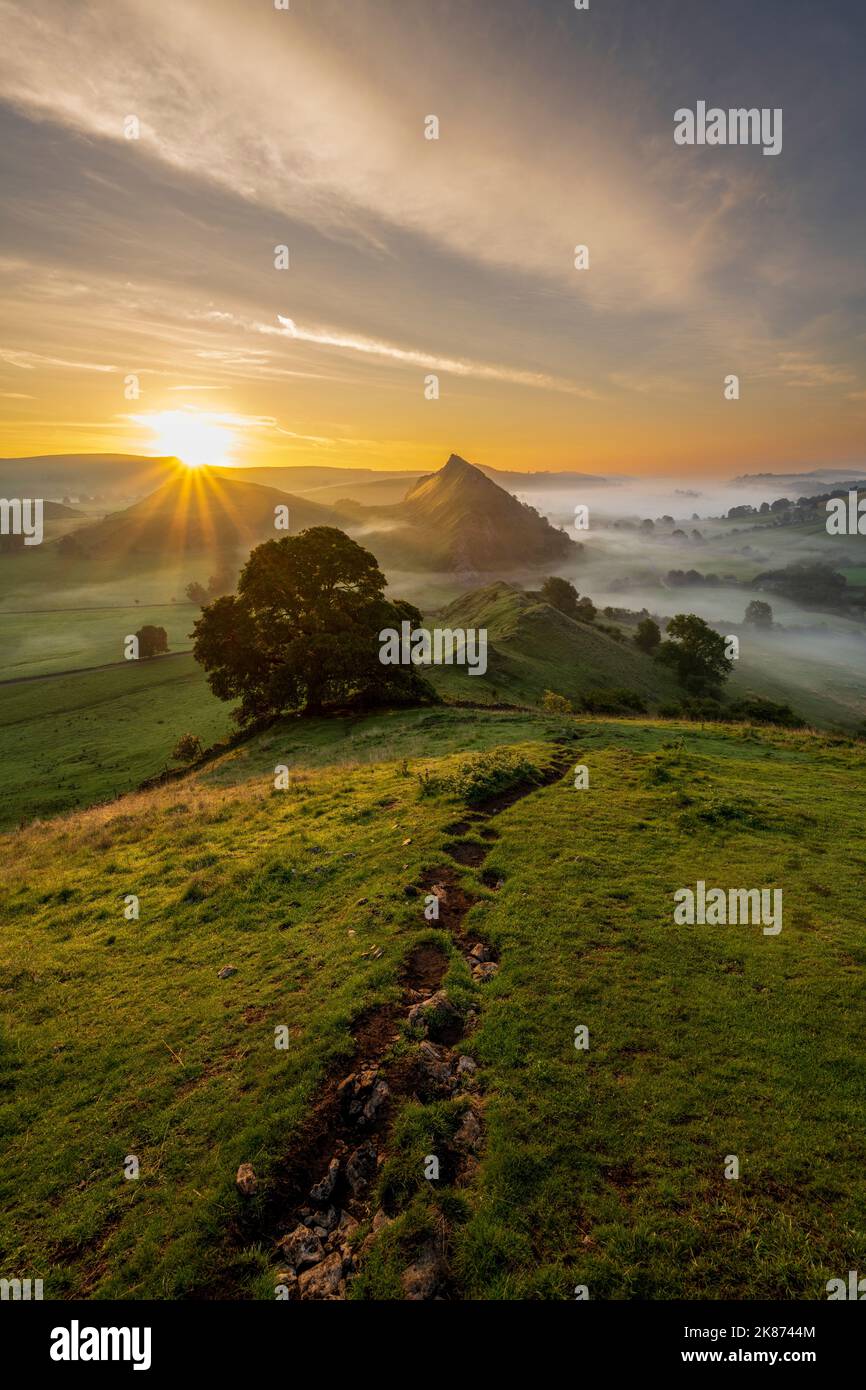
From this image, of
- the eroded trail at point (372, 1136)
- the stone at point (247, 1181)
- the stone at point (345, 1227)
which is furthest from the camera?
the stone at point (247, 1181)

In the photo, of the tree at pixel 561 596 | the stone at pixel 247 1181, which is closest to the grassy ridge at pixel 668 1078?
the stone at pixel 247 1181

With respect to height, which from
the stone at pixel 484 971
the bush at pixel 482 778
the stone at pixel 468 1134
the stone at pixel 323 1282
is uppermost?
the bush at pixel 482 778

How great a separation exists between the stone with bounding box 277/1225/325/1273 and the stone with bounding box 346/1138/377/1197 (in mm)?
831

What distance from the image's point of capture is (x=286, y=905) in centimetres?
1623

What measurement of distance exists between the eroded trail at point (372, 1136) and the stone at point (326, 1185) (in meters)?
0.02

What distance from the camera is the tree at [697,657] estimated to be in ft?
323

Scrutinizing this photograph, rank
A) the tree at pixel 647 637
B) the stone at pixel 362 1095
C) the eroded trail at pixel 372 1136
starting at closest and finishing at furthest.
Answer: the eroded trail at pixel 372 1136 → the stone at pixel 362 1095 → the tree at pixel 647 637

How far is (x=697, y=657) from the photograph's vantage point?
324 ft

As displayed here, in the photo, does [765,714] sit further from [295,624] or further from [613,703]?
[295,624]

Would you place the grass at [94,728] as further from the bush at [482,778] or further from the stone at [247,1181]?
the stone at [247,1181]

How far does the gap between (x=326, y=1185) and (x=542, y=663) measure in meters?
78.1

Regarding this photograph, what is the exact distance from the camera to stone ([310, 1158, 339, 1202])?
8.45 m
